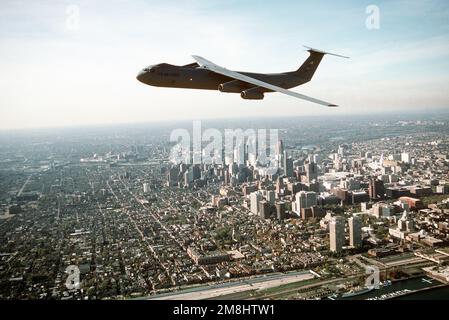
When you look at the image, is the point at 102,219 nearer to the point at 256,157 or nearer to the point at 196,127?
the point at 196,127

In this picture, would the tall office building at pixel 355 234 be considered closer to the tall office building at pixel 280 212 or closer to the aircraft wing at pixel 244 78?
the tall office building at pixel 280 212

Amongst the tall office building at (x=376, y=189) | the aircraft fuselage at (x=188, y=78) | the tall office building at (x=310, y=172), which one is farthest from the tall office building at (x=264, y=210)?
the aircraft fuselage at (x=188, y=78)

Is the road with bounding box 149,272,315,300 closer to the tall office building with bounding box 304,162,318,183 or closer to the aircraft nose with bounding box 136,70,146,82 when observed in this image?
the aircraft nose with bounding box 136,70,146,82

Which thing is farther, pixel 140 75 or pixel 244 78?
pixel 140 75

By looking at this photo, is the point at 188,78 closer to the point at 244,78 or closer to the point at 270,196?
the point at 244,78

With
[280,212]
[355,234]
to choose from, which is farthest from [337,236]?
[280,212]

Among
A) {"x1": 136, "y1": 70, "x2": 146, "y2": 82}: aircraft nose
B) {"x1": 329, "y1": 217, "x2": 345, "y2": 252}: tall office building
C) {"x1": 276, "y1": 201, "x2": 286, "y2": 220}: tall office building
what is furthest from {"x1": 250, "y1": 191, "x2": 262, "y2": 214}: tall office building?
{"x1": 136, "y1": 70, "x2": 146, "y2": 82}: aircraft nose

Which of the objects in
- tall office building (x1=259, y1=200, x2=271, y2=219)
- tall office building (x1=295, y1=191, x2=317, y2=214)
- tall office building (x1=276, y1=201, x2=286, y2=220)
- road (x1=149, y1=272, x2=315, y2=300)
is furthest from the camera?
tall office building (x1=295, y1=191, x2=317, y2=214)

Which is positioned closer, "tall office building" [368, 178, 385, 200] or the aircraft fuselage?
the aircraft fuselage

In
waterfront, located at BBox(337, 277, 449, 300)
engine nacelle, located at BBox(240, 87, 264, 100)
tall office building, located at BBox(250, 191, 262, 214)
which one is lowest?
waterfront, located at BBox(337, 277, 449, 300)

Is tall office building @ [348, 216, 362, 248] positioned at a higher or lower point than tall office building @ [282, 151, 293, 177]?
lower

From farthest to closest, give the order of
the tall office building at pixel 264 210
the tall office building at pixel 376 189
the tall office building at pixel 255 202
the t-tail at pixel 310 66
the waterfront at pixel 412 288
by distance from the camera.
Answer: the tall office building at pixel 376 189 → the tall office building at pixel 255 202 → the tall office building at pixel 264 210 → the waterfront at pixel 412 288 → the t-tail at pixel 310 66
